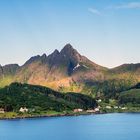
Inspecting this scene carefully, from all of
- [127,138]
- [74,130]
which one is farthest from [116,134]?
[74,130]

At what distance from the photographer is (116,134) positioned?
172 m

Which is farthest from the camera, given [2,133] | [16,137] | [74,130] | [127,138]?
[74,130]

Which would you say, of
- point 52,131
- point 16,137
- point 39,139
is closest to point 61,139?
point 39,139

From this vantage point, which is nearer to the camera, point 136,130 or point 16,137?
point 16,137

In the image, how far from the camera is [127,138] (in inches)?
6191

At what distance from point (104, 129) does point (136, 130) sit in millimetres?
14511

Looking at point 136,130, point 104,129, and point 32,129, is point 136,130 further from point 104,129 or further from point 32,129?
point 32,129

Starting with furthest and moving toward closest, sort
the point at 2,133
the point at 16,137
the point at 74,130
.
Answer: the point at 74,130 < the point at 2,133 < the point at 16,137

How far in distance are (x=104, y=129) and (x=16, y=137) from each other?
141 feet

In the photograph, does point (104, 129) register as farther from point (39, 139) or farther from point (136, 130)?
point (39, 139)

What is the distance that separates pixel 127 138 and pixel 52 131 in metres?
41.3

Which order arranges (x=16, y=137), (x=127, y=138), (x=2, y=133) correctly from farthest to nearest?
(x=2, y=133) → (x=16, y=137) → (x=127, y=138)

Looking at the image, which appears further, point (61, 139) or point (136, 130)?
point (136, 130)

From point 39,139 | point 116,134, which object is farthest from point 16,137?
point 116,134
